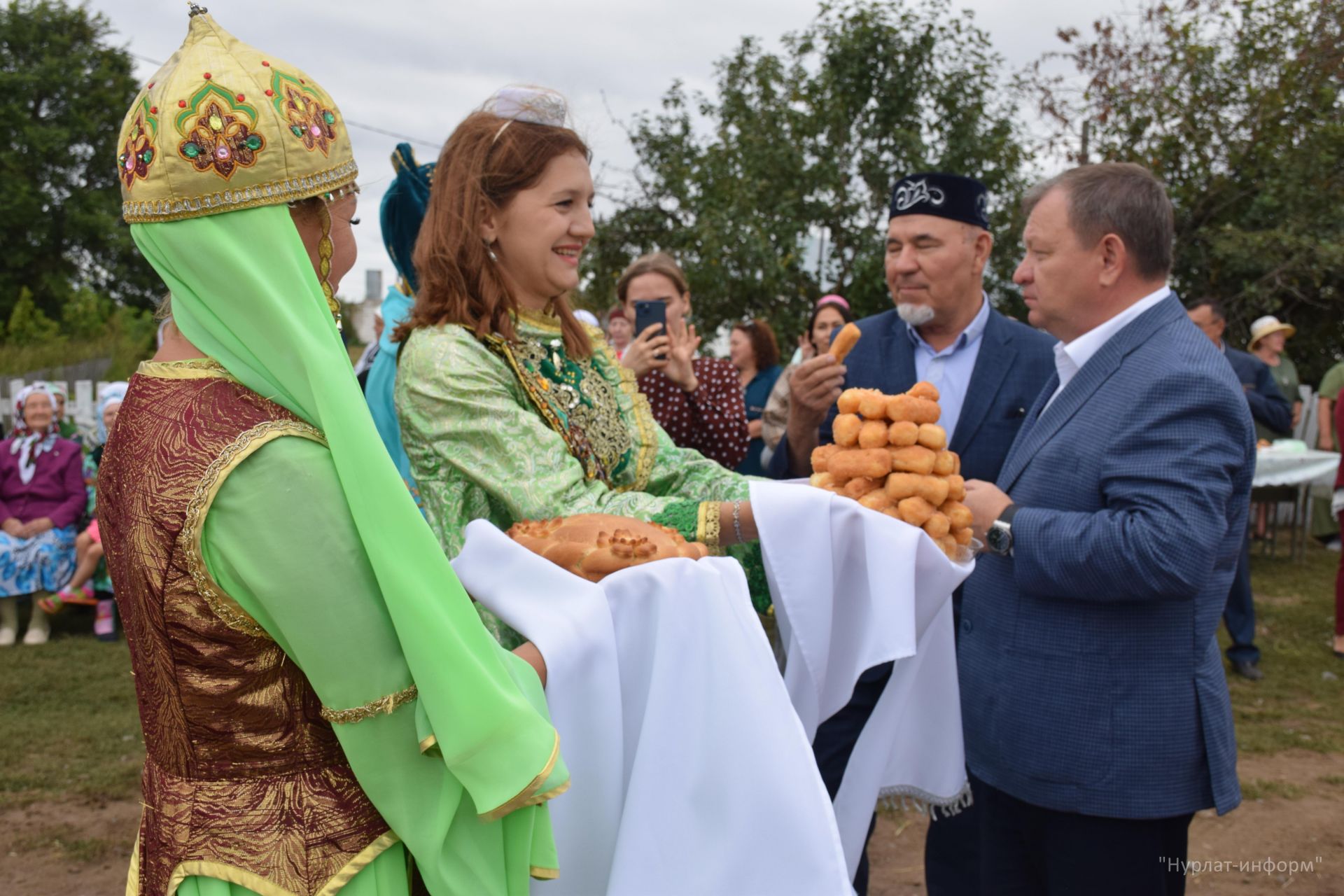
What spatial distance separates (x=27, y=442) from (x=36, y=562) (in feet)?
3.36

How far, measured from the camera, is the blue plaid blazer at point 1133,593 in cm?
235

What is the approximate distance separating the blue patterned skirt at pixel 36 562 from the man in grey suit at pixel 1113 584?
802 centimetres

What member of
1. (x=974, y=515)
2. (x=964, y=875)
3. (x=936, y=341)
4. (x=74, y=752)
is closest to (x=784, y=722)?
(x=974, y=515)

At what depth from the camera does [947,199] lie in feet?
11.8

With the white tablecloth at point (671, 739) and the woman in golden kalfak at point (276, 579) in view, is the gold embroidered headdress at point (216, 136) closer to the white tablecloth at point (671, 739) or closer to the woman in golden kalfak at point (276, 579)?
the woman in golden kalfak at point (276, 579)

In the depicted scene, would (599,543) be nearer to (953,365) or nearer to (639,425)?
(639,425)

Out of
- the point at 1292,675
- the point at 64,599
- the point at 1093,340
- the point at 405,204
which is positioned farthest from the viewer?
the point at 64,599

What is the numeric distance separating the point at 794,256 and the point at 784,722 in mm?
9685

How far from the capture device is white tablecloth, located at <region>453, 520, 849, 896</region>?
167 centimetres

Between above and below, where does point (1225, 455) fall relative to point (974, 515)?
above

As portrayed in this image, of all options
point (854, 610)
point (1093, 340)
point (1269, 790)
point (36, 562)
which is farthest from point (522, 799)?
point (36, 562)

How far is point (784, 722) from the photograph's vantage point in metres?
1.73

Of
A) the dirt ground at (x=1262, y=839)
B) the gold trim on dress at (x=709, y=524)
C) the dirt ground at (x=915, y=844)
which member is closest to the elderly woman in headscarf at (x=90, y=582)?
the dirt ground at (x=915, y=844)

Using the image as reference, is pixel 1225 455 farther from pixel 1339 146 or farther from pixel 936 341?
pixel 1339 146
